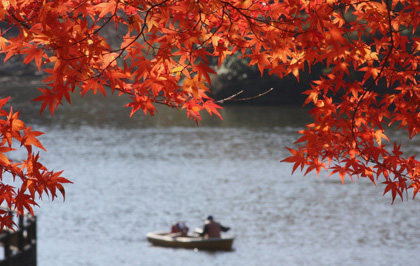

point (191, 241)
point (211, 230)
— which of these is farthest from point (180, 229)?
point (211, 230)

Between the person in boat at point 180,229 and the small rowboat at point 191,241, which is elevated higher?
the person in boat at point 180,229

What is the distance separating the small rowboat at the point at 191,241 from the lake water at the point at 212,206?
0.22m

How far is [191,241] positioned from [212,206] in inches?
190

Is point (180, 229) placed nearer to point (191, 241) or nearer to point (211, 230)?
point (191, 241)

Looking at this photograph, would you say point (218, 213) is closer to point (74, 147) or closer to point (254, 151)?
point (254, 151)

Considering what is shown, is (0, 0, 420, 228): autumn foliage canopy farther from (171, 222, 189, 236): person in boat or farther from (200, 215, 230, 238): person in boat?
(171, 222, 189, 236): person in boat

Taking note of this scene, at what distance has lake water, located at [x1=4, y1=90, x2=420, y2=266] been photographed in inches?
812

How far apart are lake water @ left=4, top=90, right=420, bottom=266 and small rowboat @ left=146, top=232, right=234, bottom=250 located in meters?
0.22

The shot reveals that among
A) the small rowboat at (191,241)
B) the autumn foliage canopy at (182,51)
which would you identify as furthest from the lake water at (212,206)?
the autumn foliage canopy at (182,51)

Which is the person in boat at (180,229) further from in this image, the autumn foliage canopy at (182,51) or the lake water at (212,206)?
the autumn foliage canopy at (182,51)

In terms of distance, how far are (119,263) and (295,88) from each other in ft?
120

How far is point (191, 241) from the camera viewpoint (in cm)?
2155

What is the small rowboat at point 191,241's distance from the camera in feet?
69.7

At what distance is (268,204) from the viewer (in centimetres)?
2630
